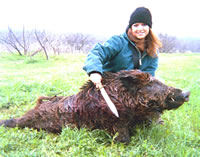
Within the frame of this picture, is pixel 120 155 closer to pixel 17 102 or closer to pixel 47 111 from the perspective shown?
pixel 47 111

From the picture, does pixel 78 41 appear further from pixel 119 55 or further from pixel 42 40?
pixel 119 55

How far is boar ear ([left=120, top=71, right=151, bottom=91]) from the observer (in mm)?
2332

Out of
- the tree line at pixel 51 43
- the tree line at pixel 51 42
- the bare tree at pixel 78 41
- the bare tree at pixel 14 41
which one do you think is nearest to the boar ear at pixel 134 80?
the tree line at pixel 51 43

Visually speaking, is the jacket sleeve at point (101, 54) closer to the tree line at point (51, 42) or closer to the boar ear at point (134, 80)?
the boar ear at point (134, 80)

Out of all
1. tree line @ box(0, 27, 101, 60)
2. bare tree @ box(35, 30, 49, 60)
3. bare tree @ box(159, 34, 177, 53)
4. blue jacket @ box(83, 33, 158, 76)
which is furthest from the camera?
bare tree @ box(159, 34, 177, 53)

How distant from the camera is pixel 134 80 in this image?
234 cm

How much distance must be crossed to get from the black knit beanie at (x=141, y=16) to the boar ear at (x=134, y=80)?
0.87m

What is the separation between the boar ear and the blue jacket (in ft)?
1.41

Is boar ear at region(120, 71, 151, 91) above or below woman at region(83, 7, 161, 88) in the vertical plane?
below

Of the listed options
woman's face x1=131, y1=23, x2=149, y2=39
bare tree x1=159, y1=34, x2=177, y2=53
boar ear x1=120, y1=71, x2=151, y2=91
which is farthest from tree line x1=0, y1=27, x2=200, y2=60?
boar ear x1=120, y1=71, x2=151, y2=91

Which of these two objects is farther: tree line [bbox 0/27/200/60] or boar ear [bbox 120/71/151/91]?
tree line [bbox 0/27/200/60]

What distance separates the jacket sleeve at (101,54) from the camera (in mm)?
2277

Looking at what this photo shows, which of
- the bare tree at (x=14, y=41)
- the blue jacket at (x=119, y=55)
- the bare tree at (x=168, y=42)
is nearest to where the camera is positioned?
the blue jacket at (x=119, y=55)

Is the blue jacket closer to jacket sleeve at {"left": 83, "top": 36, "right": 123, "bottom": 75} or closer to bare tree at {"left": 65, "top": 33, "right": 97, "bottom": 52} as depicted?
jacket sleeve at {"left": 83, "top": 36, "right": 123, "bottom": 75}
